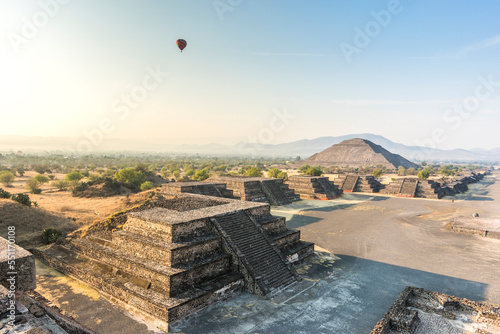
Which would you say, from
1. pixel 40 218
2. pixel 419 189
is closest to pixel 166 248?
pixel 40 218

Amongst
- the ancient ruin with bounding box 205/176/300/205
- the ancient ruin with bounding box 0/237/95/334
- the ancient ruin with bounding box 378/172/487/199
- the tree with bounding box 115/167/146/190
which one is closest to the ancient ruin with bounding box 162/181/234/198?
the ancient ruin with bounding box 205/176/300/205

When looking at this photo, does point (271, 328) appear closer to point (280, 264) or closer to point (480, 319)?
point (280, 264)

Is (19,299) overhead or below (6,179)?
overhead

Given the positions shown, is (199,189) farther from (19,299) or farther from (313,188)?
(19,299)

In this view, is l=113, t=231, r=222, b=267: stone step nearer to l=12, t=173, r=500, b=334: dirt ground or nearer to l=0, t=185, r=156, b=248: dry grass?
l=12, t=173, r=500, b=334: dirt ground

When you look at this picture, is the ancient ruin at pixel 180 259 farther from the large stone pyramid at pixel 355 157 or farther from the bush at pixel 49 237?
the large stone pyramid at pixel 355 157

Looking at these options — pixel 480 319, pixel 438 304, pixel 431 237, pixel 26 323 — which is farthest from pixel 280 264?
pixel 431 237

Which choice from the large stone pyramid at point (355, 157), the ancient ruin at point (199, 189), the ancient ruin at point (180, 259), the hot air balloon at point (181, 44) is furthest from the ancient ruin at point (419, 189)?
the large stone pyramid at point (355, 157)
